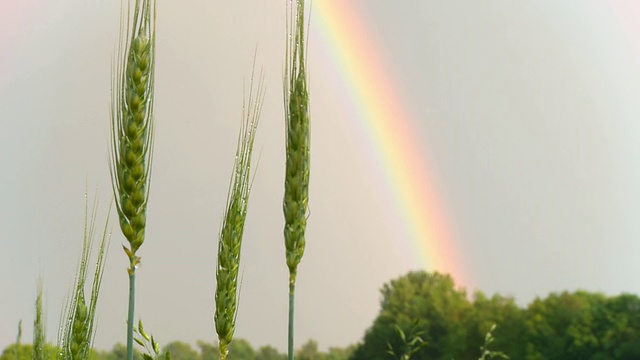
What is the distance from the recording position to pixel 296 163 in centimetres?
192

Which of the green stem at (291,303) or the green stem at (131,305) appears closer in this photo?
the green stem at (131,305)

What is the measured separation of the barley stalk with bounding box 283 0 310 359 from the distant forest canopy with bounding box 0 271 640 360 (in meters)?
24.2

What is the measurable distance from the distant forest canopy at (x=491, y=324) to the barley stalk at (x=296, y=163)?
79.2ft

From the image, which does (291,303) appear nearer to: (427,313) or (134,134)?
(134,134)

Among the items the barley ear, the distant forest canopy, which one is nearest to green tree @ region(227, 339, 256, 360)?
the distant forest canopy

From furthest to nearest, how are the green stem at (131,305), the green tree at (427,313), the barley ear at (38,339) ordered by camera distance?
the green tree at (427,313), the barley ear at (38,339), the green stem at (131,305)

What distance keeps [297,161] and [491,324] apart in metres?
36.3

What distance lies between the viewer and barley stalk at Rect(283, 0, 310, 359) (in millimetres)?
1869

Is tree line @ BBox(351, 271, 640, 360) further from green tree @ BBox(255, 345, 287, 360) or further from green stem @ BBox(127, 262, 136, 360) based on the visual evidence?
green stem @ BBox(127, 262, 136, 360)

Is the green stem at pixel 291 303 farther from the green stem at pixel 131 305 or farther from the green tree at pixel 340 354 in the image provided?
the green tree at pixel 340 354

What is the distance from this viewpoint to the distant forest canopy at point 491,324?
102 ft

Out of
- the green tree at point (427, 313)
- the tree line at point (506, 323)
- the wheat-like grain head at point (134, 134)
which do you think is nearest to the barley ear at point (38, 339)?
the wheat-like grain head at point (134, 134)

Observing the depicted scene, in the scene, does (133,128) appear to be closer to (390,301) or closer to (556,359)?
(556,359)

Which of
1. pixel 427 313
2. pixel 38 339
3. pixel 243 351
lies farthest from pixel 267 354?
pixel 38 339
